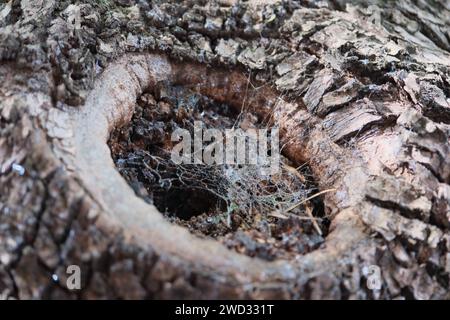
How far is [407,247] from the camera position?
1554 mm

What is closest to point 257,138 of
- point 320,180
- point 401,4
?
point 320,180

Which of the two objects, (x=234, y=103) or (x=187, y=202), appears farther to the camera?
(x=234, y=103)

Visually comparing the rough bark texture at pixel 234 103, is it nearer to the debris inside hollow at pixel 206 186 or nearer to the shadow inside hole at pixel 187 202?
the debris inside hollow at pixel 206 186

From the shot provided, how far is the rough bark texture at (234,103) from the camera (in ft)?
4.59

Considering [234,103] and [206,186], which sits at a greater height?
[234,103]

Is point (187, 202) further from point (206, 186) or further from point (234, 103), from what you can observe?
point (234, 103)

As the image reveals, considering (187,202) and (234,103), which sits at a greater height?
(234,103)

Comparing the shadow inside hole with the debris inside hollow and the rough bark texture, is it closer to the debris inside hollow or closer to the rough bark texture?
the debris inside hollow

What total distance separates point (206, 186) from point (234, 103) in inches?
19.5

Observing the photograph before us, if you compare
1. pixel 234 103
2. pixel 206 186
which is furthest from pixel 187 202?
pixel 234 103

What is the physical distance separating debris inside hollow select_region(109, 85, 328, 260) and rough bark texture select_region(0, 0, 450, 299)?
0.08m

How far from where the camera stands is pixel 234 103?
220 centimetres

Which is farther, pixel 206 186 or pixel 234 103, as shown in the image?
pixel 234 103

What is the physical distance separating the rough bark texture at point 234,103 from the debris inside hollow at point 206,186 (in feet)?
0.25
